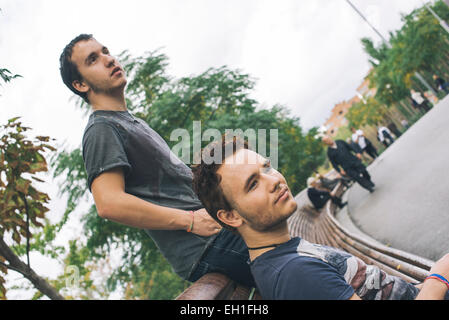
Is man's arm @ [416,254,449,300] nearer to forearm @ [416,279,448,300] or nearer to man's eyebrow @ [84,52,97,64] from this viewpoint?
forearm @ [416,279,448,300]

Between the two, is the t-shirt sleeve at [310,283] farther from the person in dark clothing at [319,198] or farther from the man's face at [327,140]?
the person in dark clothing at [319,198]

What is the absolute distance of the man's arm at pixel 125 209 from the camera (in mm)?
1543

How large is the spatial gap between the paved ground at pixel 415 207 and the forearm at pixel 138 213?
2592 millimetres

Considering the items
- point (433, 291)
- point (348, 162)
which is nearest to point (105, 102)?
point (433, 291)

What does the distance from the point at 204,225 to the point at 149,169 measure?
450 mm

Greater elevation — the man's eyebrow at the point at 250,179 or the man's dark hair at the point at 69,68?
the man's dark hair at the point at 69,68

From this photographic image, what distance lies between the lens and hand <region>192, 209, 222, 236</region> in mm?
1764

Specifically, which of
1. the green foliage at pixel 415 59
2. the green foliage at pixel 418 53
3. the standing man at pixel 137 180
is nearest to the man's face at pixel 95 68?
the standing man at pixel 137 180

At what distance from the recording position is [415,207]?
14.7ft

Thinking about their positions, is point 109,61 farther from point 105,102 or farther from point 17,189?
point 17,189
